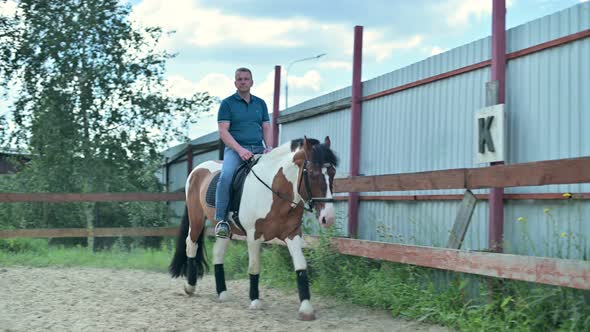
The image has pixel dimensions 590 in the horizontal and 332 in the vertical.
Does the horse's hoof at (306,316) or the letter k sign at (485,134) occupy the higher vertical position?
the letter k sign at (485,134)

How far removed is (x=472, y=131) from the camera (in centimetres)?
584

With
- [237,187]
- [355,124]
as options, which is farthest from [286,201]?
[355,124]

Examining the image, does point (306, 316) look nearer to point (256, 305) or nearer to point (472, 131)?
point (256, 305)

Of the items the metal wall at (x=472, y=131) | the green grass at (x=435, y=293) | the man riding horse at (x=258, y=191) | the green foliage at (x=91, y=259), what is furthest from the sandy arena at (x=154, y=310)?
the green foliage at (x=91, y=259)

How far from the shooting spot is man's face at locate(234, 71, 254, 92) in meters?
6.36

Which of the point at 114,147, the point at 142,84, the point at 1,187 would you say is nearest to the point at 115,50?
the point at 142,84

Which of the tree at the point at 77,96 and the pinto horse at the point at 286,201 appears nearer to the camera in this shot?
the pinto horse at the point at 286,201

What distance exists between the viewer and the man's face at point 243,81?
636cm

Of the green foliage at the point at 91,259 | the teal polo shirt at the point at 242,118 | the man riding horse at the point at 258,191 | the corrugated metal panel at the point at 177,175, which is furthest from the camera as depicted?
the corrugated metal panel at the point at 177,175

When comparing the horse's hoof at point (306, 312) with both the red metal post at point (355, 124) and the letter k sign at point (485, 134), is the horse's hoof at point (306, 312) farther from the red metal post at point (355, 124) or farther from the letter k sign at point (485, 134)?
the red metal post at point (355, 124)

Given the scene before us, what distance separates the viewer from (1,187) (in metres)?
15.4

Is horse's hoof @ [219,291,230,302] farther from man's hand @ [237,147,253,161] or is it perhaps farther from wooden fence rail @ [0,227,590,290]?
man's hand @ [237,147,253,161]

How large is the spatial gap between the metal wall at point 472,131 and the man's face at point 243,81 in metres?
1.93

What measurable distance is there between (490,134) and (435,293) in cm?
151
